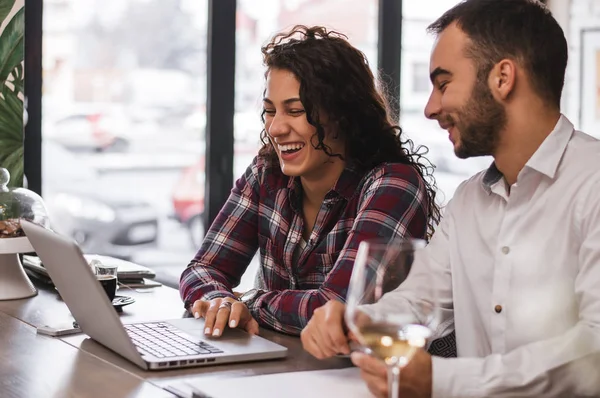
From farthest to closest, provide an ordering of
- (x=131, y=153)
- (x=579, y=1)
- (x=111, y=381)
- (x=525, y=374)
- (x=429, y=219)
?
(x=579, y=1) < (x=131, y=153) < (x=429, y=219) < (x=111, y=381) < (x=525, y=374)

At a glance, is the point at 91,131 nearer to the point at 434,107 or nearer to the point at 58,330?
the point at 58,330

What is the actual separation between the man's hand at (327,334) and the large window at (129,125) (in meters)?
2.52

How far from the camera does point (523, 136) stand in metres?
1.69

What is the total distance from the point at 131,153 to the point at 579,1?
2275mm

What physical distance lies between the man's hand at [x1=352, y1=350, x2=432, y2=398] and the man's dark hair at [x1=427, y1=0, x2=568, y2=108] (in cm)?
58

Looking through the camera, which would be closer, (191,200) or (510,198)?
(510,198)

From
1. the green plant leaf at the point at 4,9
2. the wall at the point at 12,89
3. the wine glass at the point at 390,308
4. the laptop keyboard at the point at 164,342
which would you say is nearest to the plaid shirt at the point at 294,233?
the laptop keyboard at the point at 164,342

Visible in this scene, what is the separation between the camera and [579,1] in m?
4.55

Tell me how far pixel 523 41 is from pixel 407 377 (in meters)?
0.68

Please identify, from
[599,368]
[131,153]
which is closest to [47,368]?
[599,368]

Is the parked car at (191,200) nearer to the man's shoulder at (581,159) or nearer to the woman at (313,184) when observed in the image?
the woman at (313,184)

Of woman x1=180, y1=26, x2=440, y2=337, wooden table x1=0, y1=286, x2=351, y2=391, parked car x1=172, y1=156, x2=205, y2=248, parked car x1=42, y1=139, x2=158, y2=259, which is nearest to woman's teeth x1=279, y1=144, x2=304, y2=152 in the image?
woman x1=180, y1=26, x2=440, y2=337

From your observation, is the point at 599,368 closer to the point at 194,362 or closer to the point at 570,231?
the point at 570,231

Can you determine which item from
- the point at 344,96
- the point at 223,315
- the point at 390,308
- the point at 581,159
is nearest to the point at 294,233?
the point at 344,96
